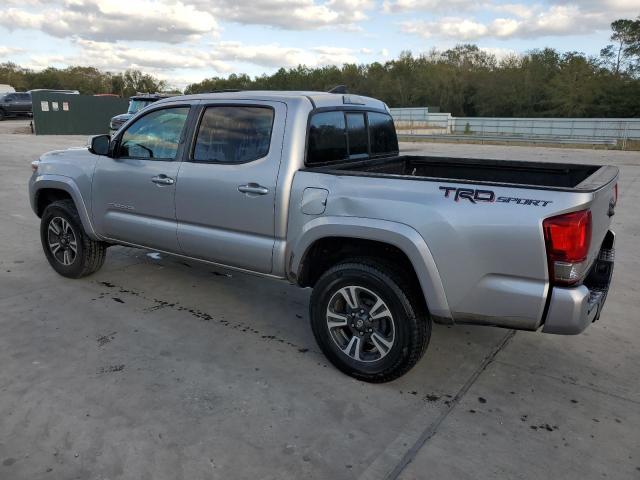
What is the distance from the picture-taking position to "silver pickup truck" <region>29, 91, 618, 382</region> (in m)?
2.78

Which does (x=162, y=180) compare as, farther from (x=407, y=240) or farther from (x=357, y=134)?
(x=407, y=240)

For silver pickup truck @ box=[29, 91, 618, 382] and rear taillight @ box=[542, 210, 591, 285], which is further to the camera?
silver pickup truck @ box=[29, 91, 618, 382]

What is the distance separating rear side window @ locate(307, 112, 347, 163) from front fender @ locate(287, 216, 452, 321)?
62 centimetres

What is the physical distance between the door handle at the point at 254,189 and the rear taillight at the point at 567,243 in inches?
70.1

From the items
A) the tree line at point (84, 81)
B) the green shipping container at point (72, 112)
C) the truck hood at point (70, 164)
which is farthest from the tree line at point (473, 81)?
the truck hood at point (70, 164)

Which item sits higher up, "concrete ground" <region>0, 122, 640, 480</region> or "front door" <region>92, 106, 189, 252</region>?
"front door" <region>92, 106, 189, 252</region>

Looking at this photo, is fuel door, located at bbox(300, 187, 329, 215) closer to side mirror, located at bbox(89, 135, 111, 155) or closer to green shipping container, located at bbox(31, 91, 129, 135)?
side mirror, located at bbox(89, 135, 111, 155)

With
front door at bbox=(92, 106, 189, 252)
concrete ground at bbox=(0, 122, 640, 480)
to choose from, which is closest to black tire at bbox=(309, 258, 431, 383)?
concrete ground at bbox=(0, 122, 640, 480)

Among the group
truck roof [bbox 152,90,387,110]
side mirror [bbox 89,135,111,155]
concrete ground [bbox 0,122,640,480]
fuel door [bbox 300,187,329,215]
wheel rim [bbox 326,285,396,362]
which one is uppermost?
truck roof [bbox 152,90,387,110]

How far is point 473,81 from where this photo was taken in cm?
8188

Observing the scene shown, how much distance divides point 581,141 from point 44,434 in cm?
2877

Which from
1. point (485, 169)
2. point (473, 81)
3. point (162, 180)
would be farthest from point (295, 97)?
point (473, 81)

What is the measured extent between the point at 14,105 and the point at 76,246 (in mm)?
38156

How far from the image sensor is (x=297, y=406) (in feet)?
10.3
